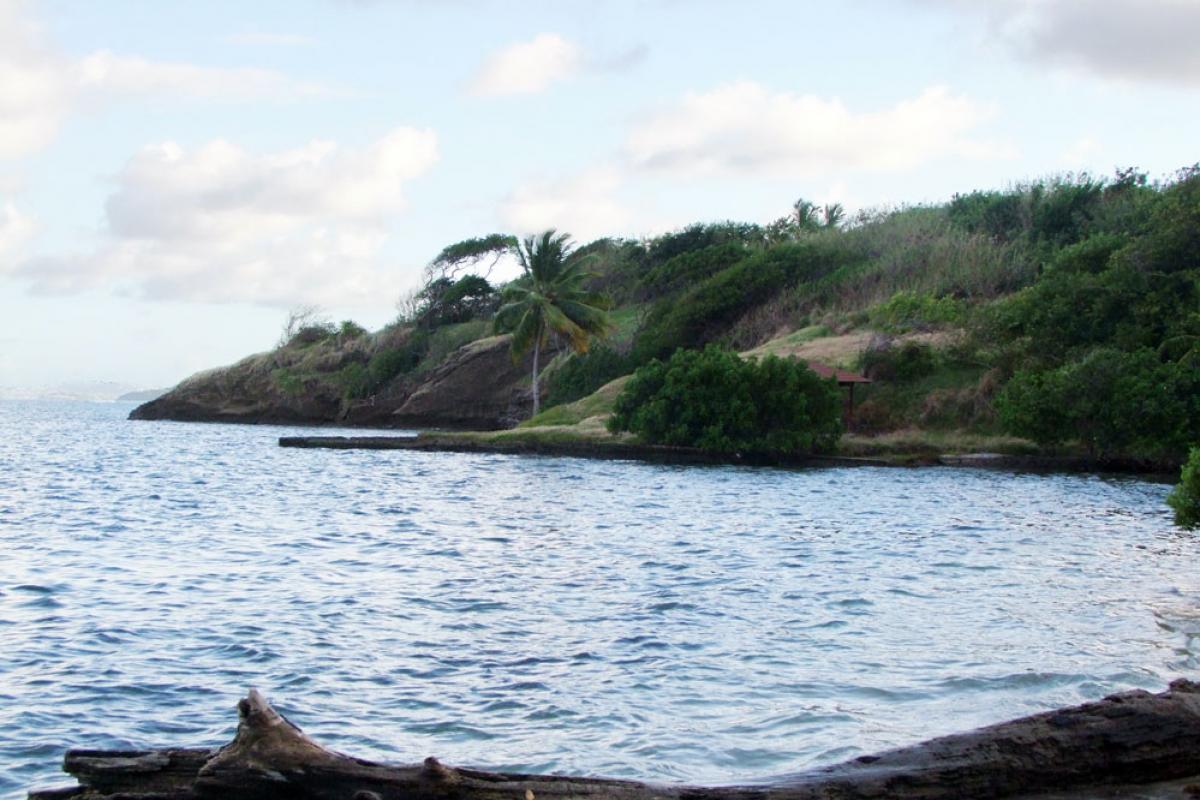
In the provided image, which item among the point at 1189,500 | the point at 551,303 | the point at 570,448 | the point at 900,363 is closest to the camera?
the point at 1189,500

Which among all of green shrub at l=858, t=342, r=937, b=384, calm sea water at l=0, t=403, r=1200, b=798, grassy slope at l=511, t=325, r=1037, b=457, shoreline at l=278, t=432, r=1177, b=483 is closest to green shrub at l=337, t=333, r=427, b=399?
grassy slope at l=511, t=325, r=1037, b=457

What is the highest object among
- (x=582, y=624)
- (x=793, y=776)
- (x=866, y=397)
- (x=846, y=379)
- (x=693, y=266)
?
(x=693, y=266)

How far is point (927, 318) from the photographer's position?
57.9m

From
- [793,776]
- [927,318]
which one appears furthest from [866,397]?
[793,776]

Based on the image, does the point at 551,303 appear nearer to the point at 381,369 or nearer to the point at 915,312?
the point at 915,312

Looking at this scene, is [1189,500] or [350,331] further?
[350,331]

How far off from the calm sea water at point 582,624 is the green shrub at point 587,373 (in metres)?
38.8

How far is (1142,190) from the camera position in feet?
214

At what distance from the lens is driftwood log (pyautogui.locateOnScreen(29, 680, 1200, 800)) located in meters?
5.98

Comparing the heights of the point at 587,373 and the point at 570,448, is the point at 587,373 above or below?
above

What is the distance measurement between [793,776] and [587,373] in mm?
61452

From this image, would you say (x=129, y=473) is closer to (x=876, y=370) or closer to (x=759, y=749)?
(x=876, y=370)

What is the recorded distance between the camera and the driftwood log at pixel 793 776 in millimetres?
5977

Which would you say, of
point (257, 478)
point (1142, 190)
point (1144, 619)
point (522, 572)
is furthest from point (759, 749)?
point (1142, 190)
